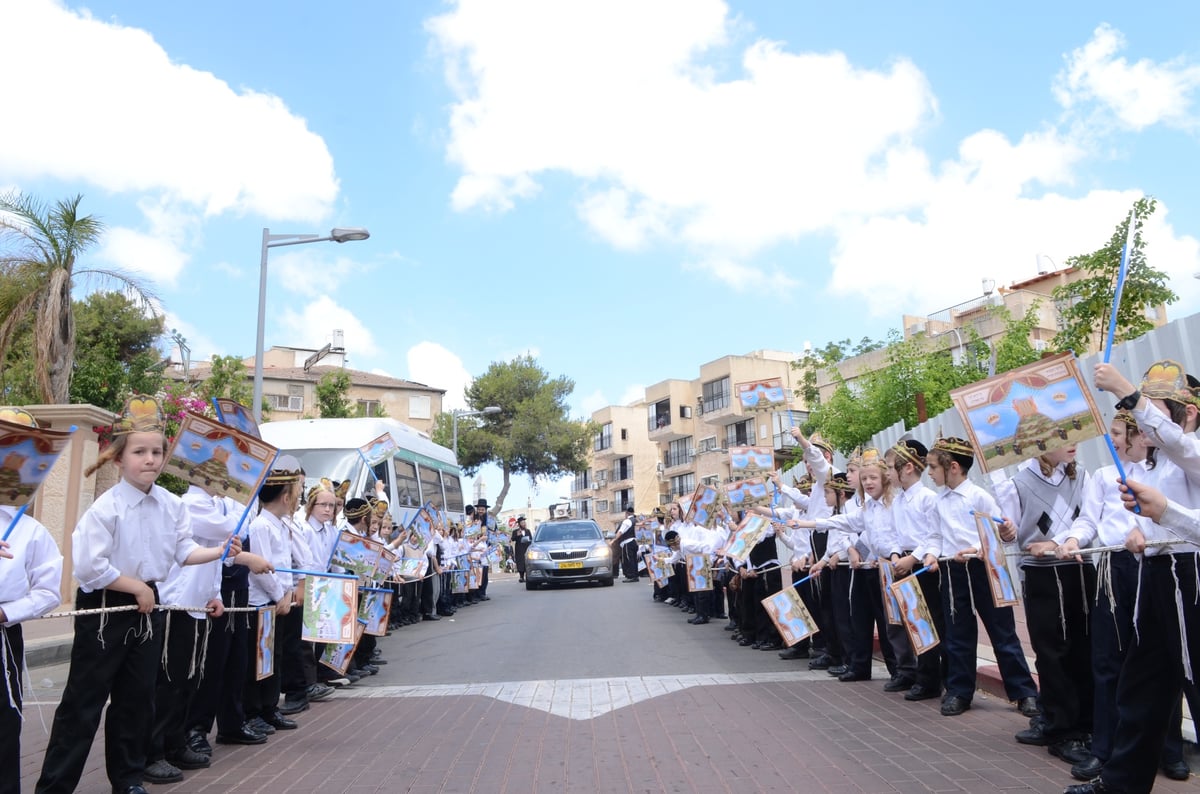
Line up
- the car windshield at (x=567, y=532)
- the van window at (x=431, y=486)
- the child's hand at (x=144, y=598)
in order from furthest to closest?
the car windshield at (x=567, y=532), the van window at (x=431, y=486), the child's hand at (x=144, y=598)

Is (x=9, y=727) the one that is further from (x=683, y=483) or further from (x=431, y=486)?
(x=683, y=483)

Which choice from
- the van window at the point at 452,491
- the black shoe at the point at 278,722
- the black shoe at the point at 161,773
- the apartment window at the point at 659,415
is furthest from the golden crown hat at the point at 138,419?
the apartment window at the point at 659,415

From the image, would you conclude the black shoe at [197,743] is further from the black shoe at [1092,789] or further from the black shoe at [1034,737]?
the black shoe at [1034,737]

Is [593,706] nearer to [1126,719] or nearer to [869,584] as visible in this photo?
[869,584]

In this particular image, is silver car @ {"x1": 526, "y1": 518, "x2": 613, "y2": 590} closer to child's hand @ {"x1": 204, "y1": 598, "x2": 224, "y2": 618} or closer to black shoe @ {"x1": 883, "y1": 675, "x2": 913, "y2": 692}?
black shoe @ {"x1": 883, "y1": 675, "x2": 913, "y2": 692}

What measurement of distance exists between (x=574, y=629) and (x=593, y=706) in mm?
6307

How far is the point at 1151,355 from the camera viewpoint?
8.95 metres

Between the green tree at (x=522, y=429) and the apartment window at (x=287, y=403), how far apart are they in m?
8.67

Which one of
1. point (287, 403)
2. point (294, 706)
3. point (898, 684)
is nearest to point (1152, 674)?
point (898, 684)

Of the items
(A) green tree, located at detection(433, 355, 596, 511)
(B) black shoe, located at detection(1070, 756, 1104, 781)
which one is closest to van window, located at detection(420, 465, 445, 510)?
→ (B) black shoe, located at detection(1070, 756, 1104, 781)

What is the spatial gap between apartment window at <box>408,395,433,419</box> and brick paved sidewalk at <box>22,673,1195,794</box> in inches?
2066

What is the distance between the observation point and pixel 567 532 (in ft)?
80.0

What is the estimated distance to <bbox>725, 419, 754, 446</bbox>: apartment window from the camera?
6106 centimetres

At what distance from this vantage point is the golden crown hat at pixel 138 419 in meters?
5.00
